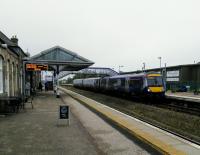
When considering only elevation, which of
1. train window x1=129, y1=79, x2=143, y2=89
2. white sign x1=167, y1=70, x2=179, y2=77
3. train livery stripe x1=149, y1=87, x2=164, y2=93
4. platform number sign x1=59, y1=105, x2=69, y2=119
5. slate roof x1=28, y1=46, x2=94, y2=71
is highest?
slate roof x1=28, y1=46, x2=94, y2=71

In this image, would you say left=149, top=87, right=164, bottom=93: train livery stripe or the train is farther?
the train

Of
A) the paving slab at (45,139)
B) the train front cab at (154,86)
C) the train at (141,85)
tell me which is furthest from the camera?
the train at (141,85)

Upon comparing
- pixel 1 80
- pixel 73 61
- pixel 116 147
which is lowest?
pixel 116 147

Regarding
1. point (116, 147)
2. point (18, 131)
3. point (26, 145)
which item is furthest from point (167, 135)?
point (18, 131)

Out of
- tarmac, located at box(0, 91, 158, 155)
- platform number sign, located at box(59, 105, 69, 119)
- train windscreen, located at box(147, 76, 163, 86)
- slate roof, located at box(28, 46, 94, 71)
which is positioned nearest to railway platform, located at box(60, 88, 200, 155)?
tarmac, located at box(0, 91, 158, 155)

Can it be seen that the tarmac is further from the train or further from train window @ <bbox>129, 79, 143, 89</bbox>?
train window @ <bbox>129, 79, 143, 89</bbox>

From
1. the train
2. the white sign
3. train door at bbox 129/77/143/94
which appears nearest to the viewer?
the train

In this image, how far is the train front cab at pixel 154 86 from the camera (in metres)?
Answer: 27.7

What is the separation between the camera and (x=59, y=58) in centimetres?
3659

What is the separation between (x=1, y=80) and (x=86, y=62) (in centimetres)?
1647

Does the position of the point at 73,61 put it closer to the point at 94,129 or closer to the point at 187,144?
the point at 94,129

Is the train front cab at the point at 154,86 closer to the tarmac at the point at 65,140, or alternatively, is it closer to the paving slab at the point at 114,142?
the tarmac at the point at 65,140

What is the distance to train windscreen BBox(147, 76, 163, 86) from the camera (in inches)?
1106

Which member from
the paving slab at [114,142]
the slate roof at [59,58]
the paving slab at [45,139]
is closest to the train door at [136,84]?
the slate roof at [59,58]
